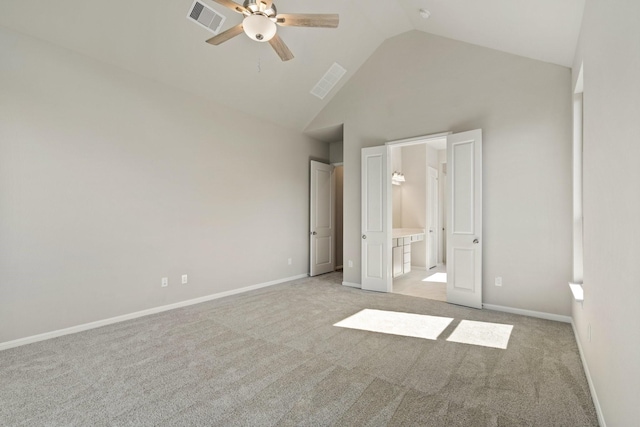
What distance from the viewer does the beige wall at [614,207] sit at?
122 centimetres

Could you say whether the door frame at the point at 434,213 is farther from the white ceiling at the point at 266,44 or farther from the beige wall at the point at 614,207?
the beige wall at the point at 614,207

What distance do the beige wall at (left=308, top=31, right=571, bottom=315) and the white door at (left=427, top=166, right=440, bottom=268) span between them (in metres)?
2.91

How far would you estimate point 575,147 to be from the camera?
317 cm

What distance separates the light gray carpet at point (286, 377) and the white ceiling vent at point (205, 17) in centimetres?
340

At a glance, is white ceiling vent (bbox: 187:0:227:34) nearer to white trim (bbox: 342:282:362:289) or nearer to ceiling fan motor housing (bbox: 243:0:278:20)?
ceiling fan motor housing (bbox: 243:0:278:20)

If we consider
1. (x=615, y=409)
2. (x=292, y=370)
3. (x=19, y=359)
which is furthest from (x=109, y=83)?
(x=615, y=409)

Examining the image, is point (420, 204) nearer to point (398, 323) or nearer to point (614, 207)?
point (398, 323)

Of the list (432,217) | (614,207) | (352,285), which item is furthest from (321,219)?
(614,207)

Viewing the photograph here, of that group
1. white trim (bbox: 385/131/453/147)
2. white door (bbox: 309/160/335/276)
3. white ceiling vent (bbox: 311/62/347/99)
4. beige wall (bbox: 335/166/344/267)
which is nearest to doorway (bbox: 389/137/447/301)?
beige wall (bbox: 335/166/344/267)

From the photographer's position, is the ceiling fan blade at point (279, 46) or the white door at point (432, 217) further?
the white door at point (432, 217)

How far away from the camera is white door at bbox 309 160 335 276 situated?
612 cm

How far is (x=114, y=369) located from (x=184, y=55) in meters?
3.44

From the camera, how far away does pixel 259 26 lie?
255 cm

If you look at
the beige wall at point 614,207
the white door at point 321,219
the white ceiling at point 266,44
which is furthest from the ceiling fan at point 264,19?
the white door at point 321,219
